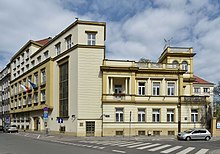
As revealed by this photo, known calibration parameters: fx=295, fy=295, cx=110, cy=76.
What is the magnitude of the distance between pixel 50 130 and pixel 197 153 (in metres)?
32.9

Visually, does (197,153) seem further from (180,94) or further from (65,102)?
(65,102)

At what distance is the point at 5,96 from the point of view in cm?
8856

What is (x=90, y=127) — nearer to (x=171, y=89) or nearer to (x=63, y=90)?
(x=63, y=90)

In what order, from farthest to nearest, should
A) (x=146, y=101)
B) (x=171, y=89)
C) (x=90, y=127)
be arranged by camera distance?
1. (x=171, y=89)
2. (x=146, y=101)
3. (x=90, y=127)

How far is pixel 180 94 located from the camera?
42.3 m

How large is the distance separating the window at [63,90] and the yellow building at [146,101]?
279 inches

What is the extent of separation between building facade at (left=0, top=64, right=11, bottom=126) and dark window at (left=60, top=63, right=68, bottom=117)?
1552 inches

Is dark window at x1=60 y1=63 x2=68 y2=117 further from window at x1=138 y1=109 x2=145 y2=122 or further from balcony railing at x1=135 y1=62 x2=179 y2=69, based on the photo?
balcony railing at x1=135 y1=62 x2=179 y2=69

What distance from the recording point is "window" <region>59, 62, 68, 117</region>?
144ft

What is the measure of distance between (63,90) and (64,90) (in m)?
0.37

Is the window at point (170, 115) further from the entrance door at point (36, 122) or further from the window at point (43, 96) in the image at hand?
the entrance door at point (36, 122)

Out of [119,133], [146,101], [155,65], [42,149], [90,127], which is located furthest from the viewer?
[155,65]

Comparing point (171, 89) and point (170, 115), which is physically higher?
point (171, 89)

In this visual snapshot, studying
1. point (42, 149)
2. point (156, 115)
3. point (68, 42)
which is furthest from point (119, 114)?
point (42, 149)
